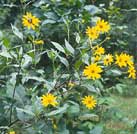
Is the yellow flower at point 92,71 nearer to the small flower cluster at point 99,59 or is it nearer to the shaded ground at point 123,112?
the small flower cluster at point 99,59

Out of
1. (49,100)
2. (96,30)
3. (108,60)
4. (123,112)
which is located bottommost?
(123,112)

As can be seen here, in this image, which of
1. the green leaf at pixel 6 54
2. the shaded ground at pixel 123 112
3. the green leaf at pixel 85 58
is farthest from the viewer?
the shaded ground at pixel 123 112

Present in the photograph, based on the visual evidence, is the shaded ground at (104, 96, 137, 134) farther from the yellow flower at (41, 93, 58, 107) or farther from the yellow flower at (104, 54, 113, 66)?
the yellow flower at (41, 93, 58, 107)

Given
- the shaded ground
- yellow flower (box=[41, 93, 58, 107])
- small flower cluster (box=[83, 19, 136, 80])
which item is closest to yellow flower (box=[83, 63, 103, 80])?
small flower cluster (box=[83, 19, 136, 80])

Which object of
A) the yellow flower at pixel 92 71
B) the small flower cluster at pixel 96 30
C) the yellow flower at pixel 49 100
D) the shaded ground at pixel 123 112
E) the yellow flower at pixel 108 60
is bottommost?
the shaded ground at pixel 123 112

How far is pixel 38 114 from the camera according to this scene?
1.87m

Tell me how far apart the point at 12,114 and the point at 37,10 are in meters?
1.11

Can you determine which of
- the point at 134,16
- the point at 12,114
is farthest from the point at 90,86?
the point at 134,16

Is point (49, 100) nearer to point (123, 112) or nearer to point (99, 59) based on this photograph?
point (99, 59)

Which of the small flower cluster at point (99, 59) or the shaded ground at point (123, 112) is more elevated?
the small flower cluster at point (99, 59)

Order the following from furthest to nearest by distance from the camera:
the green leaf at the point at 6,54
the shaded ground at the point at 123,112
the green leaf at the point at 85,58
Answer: the shaded ground at the point at 123,112
the green leaf at the point at 85,58
the green leaf at the point at 6,54

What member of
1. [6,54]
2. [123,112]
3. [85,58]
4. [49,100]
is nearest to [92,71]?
[85,58]

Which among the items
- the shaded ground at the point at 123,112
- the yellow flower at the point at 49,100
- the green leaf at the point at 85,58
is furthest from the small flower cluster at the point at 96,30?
the shaded ground at the point at 123,112

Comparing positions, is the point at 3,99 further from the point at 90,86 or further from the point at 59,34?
the point at 59,34
